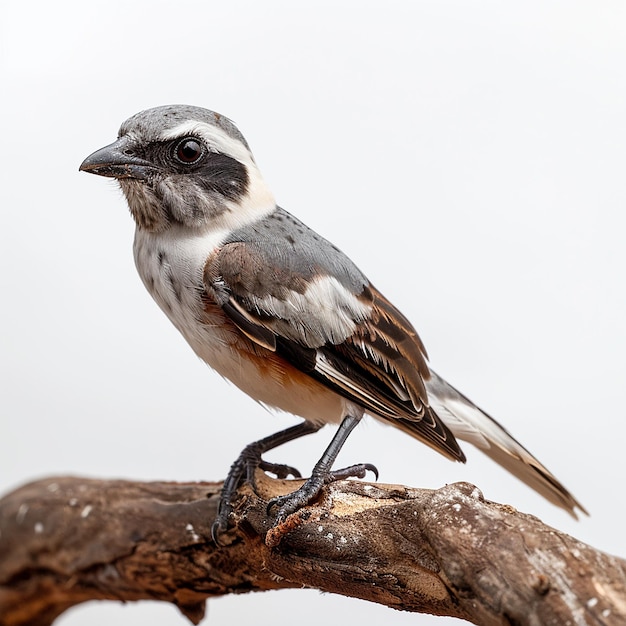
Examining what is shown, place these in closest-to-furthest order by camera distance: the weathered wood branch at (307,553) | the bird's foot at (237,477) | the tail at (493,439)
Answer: the weathered wood branch at (307,553) < the bird's foot at (237,477) < the tail at (493,439)

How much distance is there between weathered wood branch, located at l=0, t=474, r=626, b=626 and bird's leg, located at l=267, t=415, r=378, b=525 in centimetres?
5

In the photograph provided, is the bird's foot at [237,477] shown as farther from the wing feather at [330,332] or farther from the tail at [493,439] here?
the tail at [493,439]

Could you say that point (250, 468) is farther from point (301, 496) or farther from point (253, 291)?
point (253, 291)

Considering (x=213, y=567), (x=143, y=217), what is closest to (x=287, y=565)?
(x=213, y=567)

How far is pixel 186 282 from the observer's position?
3.37 meters

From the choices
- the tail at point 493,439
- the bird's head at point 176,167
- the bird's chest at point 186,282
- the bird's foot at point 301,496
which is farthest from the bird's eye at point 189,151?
the tail at point 493,439

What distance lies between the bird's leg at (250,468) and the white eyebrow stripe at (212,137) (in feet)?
4.21

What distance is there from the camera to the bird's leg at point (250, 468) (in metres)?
3.61

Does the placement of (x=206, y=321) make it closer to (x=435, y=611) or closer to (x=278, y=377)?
(x=278, y=377)

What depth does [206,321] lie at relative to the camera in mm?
3359

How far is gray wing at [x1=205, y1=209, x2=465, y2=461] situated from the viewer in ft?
10.8

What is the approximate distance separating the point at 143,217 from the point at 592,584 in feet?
7.09

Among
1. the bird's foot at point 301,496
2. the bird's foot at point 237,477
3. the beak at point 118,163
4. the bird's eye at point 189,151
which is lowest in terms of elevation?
the bird's foot at point 237,477

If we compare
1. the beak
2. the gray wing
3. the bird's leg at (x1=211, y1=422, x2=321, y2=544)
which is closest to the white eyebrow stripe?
the beak
